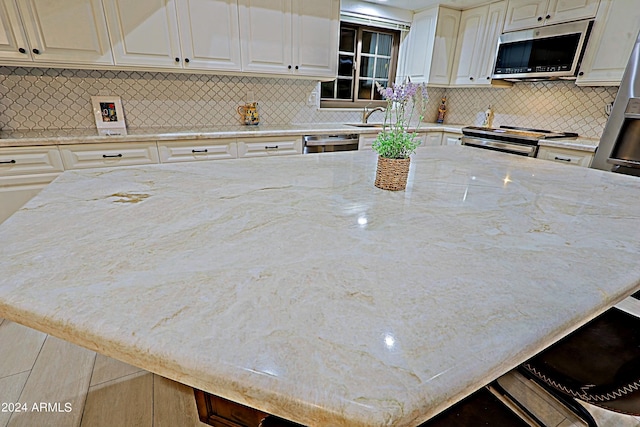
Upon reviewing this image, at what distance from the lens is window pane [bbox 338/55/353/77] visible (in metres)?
3.70

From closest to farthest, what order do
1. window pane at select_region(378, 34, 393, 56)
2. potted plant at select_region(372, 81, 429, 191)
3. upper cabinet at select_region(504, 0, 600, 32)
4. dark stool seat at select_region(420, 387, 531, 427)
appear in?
dark stool seat at select_region(420, 387, 531, 427)
potted plant at select_region(372, 81, 429, 191)
upper cabinet at select_region(504, 0, 600, 32)
window pane at select_region(378, 34, 393, 56)

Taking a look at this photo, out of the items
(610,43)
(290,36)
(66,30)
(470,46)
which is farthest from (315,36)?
(610,43)

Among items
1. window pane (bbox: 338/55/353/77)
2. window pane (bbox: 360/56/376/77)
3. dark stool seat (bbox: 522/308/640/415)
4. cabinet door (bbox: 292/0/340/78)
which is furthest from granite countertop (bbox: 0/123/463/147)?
dark stool seat (bbox: 522/308/640/415)

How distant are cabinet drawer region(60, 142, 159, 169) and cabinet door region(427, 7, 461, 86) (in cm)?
311

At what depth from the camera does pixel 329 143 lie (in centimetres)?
306

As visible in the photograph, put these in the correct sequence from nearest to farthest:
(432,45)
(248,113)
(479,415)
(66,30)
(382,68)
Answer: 1. (479,415)
2. (66,30)
3. (248,113)
4. (432,45)
5. (382,68)

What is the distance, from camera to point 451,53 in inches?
146

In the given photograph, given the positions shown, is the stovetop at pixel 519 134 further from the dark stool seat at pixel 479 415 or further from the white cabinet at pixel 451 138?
the dark stool seat at pixel 479 415

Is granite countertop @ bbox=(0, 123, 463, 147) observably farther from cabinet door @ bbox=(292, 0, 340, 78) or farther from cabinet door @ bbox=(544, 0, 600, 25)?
cabinet door @ bbox=(544, 0, 600, 25)

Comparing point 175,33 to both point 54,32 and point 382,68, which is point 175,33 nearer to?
point 54,32

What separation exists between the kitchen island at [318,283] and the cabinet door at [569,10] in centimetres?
251

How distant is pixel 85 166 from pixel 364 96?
9.85ft

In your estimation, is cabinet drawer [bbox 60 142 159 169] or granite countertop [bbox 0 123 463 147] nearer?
granite countertop [bbox 0 123 463 147]

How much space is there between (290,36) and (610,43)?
262 cm
